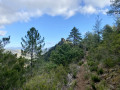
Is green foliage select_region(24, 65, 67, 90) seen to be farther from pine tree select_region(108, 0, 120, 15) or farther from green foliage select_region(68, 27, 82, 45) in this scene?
green foliage select_region(68, 27, 82, 45)

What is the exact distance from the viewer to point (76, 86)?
18.6ft

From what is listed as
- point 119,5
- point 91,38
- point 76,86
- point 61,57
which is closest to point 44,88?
point 76,86

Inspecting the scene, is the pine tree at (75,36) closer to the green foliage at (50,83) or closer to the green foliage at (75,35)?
the green foliage at (75,35)

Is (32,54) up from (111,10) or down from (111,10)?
down

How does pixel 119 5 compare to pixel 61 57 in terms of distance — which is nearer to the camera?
pixel 119 5

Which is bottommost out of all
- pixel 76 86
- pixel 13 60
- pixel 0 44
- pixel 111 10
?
pixel 76 86

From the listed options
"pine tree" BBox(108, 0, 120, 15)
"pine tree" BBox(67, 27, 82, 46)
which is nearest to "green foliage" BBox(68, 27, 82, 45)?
"pine tree" BBox(67, 27, 82, 46)

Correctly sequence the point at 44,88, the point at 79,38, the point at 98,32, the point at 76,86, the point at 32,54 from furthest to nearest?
the point at 79,38 → the point at 98,32 → the point at 32,54 → the point at 76,86 → the point at 44,88

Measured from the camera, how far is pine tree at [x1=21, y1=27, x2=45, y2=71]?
10703 millimetres

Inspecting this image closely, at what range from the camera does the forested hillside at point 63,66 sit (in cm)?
417

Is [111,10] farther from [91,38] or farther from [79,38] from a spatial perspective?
[79,38]

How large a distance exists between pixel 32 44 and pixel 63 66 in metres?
5.02

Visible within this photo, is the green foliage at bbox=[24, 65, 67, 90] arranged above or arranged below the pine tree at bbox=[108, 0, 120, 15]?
below

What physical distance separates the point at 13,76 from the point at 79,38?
24.5 metres
